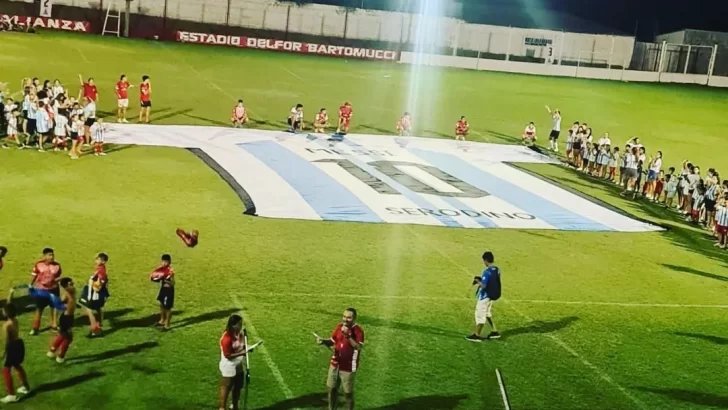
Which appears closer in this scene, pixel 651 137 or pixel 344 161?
pixel 344 161

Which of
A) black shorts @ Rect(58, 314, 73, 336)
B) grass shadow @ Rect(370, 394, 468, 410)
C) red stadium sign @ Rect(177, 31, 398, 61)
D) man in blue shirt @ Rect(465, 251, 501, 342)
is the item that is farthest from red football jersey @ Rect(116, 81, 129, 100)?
red stadium sign @ Rect(177, 31, 398, 61)

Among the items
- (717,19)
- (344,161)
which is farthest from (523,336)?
(717,19)

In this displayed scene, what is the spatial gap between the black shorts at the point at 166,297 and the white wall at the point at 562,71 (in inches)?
1864

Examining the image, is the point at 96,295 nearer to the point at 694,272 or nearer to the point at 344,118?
the point at 694,272

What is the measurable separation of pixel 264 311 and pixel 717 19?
7882 centimetres

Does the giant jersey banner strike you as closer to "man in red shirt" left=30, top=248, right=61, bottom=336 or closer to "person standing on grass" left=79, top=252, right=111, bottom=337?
"person standing on grass" left=79, top=252, right=111, bottom=337

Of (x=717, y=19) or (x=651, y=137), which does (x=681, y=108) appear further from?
(x=717, y=19)

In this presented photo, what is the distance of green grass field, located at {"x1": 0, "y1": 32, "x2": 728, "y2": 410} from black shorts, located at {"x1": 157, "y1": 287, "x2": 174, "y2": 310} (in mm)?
448

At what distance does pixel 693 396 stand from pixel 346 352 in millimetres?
5664

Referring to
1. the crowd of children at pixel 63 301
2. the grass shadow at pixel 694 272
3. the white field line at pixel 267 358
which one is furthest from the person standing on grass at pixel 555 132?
the crowd of children at pixel 63 301

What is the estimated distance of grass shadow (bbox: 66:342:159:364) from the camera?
12266mm

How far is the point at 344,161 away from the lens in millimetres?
28734

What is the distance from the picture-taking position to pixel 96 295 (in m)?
13.0

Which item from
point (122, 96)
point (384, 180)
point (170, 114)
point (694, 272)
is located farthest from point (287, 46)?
point (694, 272)
